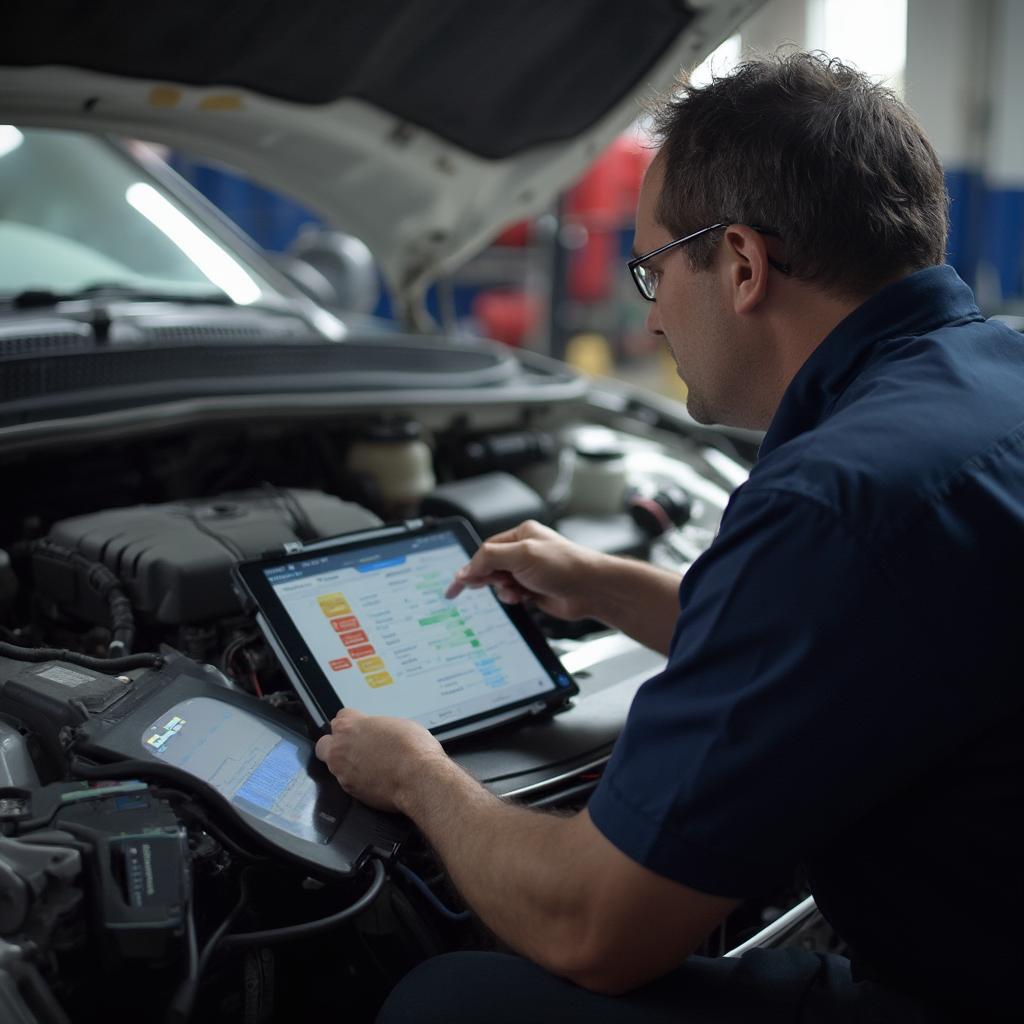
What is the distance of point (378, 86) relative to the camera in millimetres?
1985

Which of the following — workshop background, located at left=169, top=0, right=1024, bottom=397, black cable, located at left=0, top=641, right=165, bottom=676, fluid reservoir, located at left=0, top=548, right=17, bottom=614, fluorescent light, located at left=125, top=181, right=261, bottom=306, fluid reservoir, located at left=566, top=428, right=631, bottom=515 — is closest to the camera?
black cable, located at left=0, top=641, right=165, bottom=676

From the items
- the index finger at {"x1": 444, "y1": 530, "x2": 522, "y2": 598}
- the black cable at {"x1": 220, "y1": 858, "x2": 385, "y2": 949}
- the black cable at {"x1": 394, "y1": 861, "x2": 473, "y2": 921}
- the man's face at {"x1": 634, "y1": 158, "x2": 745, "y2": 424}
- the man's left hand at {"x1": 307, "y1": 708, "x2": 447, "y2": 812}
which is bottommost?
the black cable at {"x1": 394, "y1": 861, "x2": 473, "y2": 921}

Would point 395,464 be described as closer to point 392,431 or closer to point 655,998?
point 392,431

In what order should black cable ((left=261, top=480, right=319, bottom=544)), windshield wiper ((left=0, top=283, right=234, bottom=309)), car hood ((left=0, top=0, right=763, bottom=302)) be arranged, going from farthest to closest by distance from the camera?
windshield wiper ((left=0, top=283, right=234, bottom=309)) < car hood ((left=0, top=0, right=763, bottom=302)) < black cable ((left=261, top=480, right=319, bottom=544))

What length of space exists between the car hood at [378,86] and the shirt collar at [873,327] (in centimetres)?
101

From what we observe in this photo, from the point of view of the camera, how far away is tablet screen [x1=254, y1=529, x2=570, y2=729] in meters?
1.33

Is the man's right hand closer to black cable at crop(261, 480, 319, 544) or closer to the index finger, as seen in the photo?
the index finger

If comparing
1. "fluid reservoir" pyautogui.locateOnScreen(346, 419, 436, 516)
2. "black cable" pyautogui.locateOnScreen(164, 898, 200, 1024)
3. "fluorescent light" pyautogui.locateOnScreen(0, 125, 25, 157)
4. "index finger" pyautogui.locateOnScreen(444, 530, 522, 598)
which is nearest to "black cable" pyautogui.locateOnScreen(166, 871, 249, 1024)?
"black cable" pyautogui.locateOnScreen(164, 898, 200, 1024)

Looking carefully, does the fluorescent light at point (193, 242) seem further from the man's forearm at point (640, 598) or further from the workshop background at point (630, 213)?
the workshop background at point (630, 213)

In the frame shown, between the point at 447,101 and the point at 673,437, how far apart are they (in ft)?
2.79

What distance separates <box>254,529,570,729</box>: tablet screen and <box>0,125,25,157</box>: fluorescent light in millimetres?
1353

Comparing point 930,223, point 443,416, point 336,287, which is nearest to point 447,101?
point 443,416

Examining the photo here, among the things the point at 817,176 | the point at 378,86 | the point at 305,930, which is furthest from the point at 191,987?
the point at 378,86

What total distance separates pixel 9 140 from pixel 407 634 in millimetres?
1499
